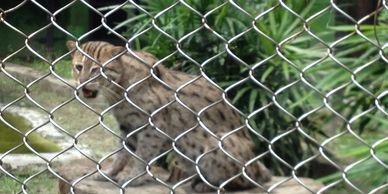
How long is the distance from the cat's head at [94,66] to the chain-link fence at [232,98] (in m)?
0.01

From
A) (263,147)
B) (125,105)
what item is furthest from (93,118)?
(125,105)

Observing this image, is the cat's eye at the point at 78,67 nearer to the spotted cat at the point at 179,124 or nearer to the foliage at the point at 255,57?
the spotted cat at the point at 179,124

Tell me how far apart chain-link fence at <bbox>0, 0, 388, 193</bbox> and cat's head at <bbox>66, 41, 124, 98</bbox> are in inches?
0.5

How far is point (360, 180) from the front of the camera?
18.0ft

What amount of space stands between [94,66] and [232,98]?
6.94 ft

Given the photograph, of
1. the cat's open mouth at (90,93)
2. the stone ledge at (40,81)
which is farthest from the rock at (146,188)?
the stone ledge at (40,81)

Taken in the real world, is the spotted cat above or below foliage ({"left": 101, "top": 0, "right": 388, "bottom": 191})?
above

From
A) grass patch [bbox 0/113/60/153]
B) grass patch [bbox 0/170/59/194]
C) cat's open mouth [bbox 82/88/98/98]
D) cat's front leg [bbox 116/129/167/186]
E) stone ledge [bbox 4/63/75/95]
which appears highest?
cat's open mouth [bbox 82/88/98/98]

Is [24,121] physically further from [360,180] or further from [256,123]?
[360,180]

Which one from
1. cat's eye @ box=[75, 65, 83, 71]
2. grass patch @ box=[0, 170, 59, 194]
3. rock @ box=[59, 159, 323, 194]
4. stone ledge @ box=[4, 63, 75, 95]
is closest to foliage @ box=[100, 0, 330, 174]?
rock @ box=[59, 159, 323, 194]

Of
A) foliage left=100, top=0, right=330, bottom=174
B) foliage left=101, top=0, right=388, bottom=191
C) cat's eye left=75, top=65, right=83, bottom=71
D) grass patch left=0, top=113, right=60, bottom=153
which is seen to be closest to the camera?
cat's eye left=75, top=65, right=83, bottom=71

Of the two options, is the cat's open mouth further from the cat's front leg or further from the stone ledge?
the stone ledge

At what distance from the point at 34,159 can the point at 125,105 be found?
215cm

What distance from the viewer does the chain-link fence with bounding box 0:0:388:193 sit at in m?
4.10
